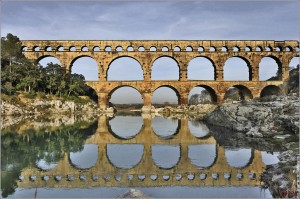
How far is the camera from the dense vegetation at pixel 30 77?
149ft

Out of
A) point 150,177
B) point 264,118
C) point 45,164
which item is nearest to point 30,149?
point 45,164

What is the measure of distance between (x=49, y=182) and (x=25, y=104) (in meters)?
35.9

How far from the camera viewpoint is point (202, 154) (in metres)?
15.2

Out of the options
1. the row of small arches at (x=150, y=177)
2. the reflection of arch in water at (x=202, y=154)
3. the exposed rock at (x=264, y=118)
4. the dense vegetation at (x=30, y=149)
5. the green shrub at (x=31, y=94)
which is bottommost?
the row of small arches at (x=150, y=177)

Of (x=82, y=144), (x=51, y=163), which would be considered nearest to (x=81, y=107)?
(x=82, y=144)

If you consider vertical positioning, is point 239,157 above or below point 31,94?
below

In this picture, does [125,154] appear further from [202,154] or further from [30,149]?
[30,149]

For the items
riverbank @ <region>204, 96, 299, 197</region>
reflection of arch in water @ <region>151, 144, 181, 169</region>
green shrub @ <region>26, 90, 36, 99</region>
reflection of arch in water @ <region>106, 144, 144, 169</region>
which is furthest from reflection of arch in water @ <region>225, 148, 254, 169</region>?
green shrub @ <region>26, 90, 36, 99</region>

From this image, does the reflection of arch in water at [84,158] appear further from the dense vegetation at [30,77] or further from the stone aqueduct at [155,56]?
the stone aqueduct at [155,56]

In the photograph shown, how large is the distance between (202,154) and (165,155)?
5.78ft

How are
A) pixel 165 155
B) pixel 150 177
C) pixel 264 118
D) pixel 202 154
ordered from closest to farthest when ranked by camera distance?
pixel 150 177, pixel 165 155, pixel 202 154, pixel 264 118

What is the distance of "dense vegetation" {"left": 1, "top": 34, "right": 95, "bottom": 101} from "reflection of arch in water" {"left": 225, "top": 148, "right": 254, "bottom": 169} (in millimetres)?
35019

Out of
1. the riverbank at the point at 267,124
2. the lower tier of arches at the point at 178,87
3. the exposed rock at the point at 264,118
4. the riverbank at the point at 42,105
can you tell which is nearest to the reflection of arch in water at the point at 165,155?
the riverbank at the point at 267,124

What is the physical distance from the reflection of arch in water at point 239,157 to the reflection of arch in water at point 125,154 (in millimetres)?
3763
